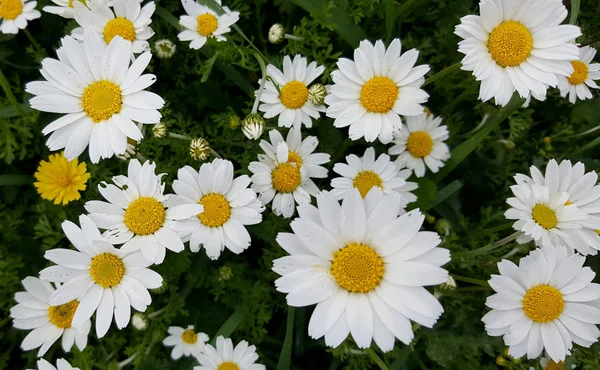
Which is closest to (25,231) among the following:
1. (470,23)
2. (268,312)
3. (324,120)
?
(268,312)

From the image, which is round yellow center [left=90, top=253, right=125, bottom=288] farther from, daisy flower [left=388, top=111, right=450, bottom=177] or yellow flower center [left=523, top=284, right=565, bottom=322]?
yellow flower center [left=523, top=284, right=565, bottom=322]

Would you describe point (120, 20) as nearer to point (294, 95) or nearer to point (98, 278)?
point (294, 95)

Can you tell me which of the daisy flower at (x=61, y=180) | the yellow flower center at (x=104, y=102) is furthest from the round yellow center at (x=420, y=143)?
the daisy flower at (x=61, y=180)

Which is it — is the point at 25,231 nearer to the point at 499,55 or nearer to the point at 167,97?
the point at 167,97

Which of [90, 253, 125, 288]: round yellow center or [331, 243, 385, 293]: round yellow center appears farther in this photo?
[90, 253, 125, 288]: round yellow center

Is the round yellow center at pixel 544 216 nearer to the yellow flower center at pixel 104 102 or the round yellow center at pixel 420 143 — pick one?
the round yellow center at pixel 420 143

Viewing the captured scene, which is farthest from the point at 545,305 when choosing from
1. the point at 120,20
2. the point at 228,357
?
the point at 120,20

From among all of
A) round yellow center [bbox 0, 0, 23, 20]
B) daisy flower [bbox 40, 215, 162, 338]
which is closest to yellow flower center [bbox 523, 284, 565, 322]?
daisy flower [bbox 40, 215, 162, 338]
